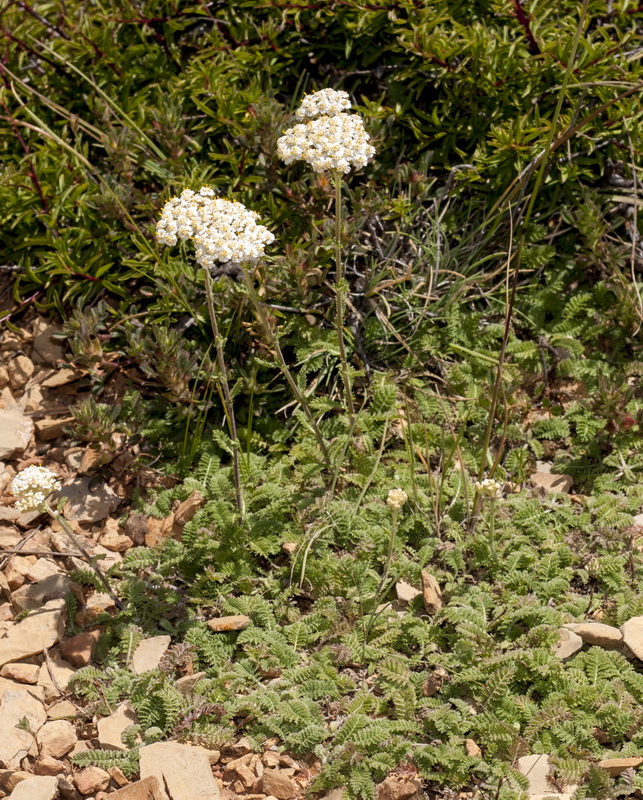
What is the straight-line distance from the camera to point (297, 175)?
414cm

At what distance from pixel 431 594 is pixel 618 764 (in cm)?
84

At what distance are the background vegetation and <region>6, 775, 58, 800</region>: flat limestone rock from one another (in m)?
0.36

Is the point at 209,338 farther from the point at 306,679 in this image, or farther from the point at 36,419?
the point at 306,679

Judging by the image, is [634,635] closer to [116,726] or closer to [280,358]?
[280,358]

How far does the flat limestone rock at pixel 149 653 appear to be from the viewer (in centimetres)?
308

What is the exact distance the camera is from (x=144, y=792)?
2625 mm

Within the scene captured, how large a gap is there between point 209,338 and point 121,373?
0.47 m

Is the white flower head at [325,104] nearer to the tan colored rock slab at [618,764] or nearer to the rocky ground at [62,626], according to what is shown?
the rocky ground at [62,626]

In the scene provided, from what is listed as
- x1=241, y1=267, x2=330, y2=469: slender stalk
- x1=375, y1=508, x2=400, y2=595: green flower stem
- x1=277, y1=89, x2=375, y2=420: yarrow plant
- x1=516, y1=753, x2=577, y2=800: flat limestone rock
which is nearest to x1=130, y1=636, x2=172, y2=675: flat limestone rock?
x1=375, y1=508, x2=400, y2=595: green flower stem

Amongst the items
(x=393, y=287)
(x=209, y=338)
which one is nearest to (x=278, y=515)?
(x=209, y=338)

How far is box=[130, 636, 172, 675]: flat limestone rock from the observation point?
10.1 feet

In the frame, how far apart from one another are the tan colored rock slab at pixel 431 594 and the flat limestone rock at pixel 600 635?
0.49 meters

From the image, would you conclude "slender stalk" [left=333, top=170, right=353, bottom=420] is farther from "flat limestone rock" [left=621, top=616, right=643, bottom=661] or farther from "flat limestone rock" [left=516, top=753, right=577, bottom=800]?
"flat limestone rock" [left=516, top=753, right=577, bottom=800]

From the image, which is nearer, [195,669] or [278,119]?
[195,669]
